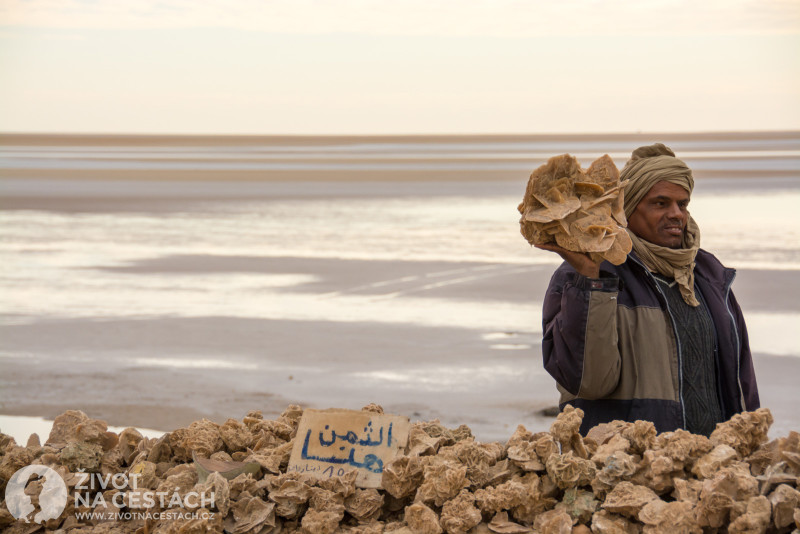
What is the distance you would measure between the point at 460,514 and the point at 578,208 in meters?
0.88

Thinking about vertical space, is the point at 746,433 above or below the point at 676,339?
below

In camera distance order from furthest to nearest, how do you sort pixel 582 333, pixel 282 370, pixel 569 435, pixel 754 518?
pixel 282 370 < pixel 582 333 < pixel 569 435 < pixel 754 518

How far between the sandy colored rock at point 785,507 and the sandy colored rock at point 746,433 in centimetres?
24

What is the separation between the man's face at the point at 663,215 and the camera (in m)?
2.80

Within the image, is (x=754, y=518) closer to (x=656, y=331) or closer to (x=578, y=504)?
(x=578, y=504)

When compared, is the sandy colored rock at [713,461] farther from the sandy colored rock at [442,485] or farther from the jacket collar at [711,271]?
the jacket collar at [711,271]

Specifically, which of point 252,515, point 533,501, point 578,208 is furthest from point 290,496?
point 578,208

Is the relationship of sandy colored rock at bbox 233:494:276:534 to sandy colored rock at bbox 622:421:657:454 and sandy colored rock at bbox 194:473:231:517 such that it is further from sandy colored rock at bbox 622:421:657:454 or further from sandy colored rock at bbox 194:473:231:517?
sandy colored rock at bbox 622:421:657:454

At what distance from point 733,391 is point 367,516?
140 cm

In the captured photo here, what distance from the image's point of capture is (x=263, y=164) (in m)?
35.2

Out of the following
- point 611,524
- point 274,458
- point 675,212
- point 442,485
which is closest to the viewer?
point 611,524

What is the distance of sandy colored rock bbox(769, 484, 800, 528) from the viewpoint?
1703 mm

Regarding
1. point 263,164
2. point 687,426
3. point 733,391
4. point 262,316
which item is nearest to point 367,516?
point 687,426

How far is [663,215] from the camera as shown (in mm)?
2828
